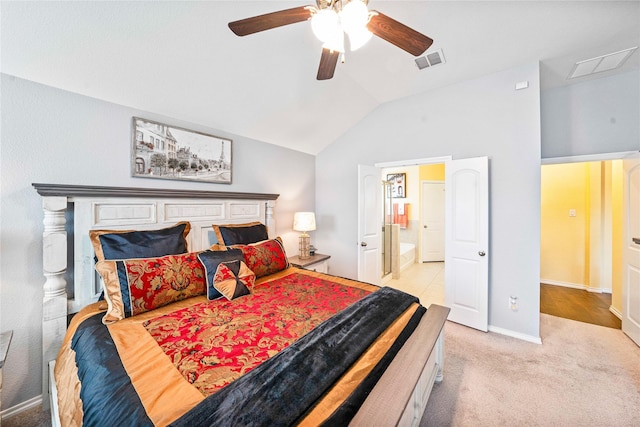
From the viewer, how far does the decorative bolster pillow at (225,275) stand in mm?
1830

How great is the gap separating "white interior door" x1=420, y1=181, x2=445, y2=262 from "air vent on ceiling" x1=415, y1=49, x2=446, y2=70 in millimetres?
3580

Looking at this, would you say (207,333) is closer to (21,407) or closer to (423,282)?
(21,407)

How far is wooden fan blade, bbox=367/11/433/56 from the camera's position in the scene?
1.28 metres

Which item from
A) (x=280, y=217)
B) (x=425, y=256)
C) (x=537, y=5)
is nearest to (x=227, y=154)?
(x=280, y=217)

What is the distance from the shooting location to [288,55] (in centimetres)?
231

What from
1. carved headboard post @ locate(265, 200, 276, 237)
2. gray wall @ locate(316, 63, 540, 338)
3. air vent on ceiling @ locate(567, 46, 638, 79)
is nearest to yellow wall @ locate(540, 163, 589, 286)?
air vent on ceiling @ locate(567, 46, 638, 79)

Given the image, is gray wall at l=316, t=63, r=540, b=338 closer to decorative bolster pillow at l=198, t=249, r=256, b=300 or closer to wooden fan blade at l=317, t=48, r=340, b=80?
wooden fan blade at l=317, t=48, r=340, b=80

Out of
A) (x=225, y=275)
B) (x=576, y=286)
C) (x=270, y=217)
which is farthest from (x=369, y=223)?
(x=576, y=286)

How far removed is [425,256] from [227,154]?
5.04 m

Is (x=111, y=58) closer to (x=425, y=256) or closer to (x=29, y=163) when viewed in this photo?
(x=29, y=163)

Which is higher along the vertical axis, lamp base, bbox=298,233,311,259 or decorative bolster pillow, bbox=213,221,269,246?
decorative bolster pillow, bbox=213,221,269,246

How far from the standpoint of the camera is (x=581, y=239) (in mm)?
3881

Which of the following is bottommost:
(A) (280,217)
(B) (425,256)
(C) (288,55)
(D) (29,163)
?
(B) (425,256)

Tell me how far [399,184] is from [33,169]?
6002 mm
